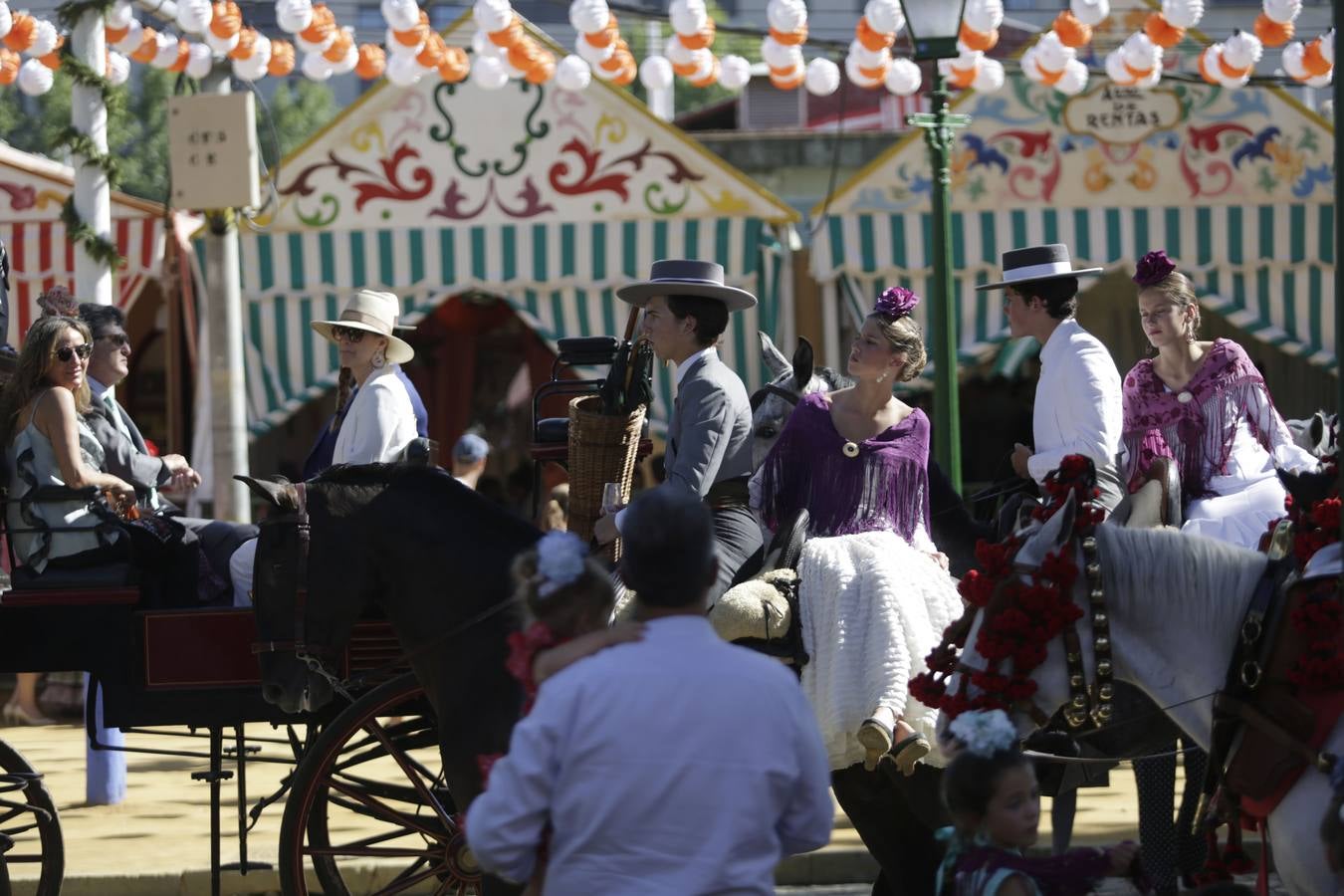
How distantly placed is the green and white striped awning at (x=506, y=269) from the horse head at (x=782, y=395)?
6579 mm

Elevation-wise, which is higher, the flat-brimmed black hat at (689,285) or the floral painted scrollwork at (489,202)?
the floral painted scrollwork at (489,202)

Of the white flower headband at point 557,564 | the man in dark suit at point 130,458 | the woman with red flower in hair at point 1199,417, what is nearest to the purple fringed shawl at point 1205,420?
the woman with red flower in hair at point 1199,417

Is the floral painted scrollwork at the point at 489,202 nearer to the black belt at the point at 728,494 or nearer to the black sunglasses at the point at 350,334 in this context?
the black sunglasses at the point at 350,334

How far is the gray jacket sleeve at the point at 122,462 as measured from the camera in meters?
6.66

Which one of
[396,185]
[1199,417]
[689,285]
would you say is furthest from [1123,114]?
[689,285]

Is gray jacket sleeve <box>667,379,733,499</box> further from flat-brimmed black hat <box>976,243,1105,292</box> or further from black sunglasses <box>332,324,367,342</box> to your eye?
black sunglasses <box>332,324,367,342</box>

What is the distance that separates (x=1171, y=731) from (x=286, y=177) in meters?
9.40

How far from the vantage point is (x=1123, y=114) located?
44.2 ft

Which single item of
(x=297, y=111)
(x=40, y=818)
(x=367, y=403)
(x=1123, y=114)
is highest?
(x=297, y=111)

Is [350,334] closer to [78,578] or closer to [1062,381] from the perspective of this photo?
[78,578]

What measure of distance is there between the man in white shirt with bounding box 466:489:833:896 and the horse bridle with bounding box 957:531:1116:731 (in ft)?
4.07

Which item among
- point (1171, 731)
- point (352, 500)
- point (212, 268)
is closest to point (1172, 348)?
point (1171, 731)

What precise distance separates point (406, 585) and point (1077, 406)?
2134 mm

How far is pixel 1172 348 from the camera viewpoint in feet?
20.9
